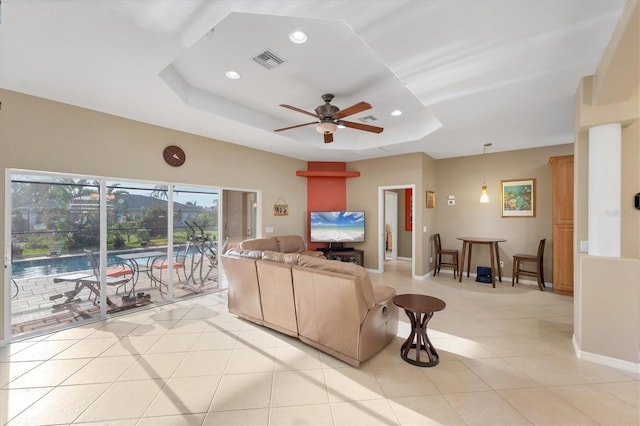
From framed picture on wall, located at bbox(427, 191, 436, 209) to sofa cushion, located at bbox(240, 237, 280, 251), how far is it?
3.62 meters

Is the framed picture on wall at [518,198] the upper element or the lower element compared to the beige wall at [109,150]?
lower

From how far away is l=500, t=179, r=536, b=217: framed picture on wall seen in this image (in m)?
5.48

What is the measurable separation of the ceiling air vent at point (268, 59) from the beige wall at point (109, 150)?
2442 mm

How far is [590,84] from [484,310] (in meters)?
3.11

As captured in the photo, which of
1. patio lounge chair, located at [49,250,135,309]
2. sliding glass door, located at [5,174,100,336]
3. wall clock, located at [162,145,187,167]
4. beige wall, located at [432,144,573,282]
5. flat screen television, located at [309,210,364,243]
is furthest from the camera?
flat screen television, located at [309,210,364,243]

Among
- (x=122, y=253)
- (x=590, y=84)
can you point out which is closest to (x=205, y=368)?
(x=122, y=253)

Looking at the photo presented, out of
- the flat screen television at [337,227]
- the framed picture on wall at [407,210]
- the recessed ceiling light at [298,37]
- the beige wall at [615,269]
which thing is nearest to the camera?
the recessed ceiling light at [298,37]

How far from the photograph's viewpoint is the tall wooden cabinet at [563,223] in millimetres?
4648

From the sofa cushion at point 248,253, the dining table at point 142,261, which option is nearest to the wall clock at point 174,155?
the dining table at point 142,261

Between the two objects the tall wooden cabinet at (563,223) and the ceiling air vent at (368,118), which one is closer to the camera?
the ceiling air vent at (368,118)

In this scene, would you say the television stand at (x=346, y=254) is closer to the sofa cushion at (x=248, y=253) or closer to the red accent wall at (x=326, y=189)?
the red accent wall at (x=326, y=189)

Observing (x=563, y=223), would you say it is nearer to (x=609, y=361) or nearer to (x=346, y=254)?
(x=609, y=361)

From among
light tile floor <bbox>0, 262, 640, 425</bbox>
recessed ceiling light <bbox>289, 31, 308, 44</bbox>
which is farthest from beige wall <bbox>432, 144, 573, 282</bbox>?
recessed ceiling light <bbox>289, 31, 308, 44</bbox>

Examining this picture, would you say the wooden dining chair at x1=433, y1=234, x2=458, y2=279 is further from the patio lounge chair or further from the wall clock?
the patio lounge chair
